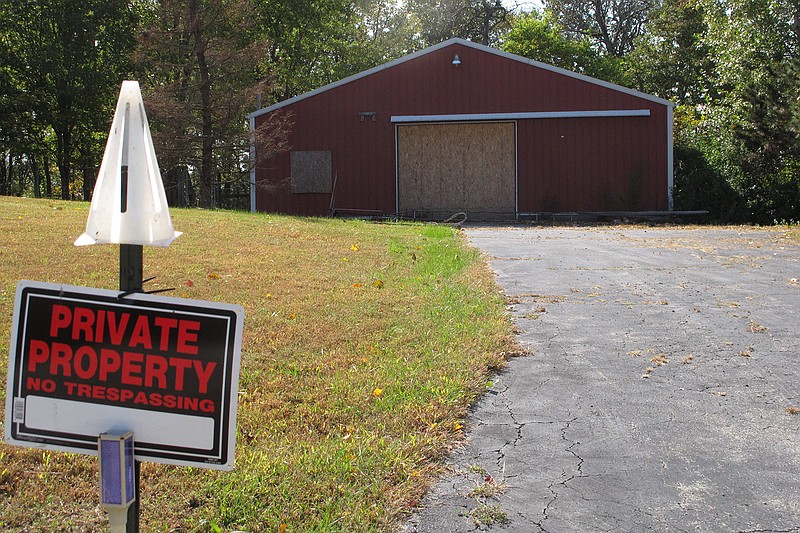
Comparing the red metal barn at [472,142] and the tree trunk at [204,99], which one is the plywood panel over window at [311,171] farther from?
the tree trunk at [204,99]

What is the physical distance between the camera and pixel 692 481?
338 centimetres

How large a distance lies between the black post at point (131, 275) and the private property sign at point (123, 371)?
49 mm

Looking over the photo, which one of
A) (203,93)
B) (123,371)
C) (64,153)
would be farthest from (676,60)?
(123,371)

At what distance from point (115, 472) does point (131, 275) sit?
48 centimetres

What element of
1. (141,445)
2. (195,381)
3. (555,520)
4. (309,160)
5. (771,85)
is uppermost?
(771,85)

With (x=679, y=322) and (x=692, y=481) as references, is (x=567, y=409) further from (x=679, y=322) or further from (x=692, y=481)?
(x=679, y=322)

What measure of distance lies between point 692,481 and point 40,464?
8.89 feet

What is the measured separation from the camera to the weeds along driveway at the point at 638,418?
3.11 metres

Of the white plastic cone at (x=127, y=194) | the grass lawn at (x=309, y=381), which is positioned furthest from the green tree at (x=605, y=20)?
the white plastic cone at (x=127, y=194)

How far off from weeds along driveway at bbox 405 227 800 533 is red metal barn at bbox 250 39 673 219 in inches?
509

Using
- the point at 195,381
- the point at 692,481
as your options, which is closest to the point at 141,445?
the point at 195,381

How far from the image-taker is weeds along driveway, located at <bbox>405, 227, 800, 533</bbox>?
311 cm

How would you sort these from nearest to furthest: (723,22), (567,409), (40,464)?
(40,464)
(567,409)
(723,22)

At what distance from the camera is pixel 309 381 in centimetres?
455
